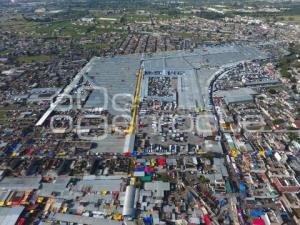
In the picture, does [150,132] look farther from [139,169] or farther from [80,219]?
[80,219]

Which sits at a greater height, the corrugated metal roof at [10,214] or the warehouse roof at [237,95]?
the warehouse roof at [237,95]

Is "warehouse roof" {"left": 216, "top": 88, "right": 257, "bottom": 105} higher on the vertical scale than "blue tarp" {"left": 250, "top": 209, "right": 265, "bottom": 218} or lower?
higher

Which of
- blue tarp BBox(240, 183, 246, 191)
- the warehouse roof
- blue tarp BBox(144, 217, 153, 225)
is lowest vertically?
blue tarp BBox(144, 217, 153, 225)

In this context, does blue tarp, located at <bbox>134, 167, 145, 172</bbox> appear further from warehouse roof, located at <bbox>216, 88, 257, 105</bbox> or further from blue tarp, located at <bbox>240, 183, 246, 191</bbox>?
warehouse roof, located at <bbox>216, 88, 257, 105</bbox>

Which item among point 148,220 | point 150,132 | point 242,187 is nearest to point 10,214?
point 148,220

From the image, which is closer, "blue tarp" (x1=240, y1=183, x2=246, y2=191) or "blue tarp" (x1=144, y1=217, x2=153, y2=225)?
"blue tarp" (x1=144, y1=217, x2=153, y2=225)

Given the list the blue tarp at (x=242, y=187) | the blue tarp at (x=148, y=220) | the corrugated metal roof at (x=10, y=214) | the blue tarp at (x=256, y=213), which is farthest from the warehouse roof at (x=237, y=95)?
the corrugated metal roof at (x=10, y=214)

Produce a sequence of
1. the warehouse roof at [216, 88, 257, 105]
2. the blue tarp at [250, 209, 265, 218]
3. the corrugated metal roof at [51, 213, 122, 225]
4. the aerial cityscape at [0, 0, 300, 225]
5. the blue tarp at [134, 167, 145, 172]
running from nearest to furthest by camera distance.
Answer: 1. the corrugated metal roof at [51, 213, 122, 225]
2. the blue tarp at [250, 209, 265, 218]
3. the aerial cityscape at [0, 0, 300, 225]
4. the blue tarp at [134, 167, 145, 172]
5. the warehouse roof at [216, 88, 257, 105]

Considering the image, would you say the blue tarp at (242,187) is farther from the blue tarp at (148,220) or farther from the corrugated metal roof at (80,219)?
the corrugated metal roof at (80,219)

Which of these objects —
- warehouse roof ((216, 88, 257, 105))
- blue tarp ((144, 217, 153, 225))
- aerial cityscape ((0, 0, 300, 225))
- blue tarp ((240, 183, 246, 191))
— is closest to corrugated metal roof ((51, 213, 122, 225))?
aerial cityscape ((0, 0, 300, 225))
